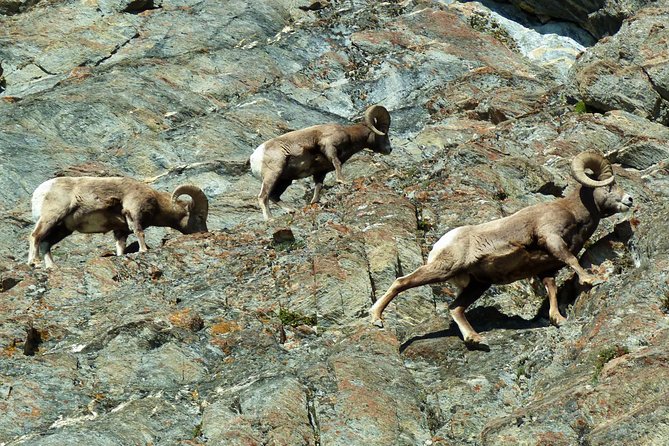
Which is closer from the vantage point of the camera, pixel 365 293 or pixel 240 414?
pixel 240 414

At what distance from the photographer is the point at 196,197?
21656 mm

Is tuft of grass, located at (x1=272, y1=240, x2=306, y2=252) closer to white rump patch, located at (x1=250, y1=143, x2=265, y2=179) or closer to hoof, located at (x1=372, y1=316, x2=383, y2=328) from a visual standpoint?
hoof, located at (x1=372, y1=316, x2=383, y2=328)

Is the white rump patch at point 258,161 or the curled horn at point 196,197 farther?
the white rump patch at point 258,161

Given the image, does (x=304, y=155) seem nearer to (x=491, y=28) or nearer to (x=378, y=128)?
(x=378, y=128)

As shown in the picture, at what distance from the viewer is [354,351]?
1523 centimetres

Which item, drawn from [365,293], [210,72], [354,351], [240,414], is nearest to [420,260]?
[365,293]

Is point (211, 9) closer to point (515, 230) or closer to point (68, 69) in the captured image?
→ point (68, 69)

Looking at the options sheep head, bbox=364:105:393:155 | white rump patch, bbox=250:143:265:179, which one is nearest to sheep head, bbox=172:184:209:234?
white rump patch, bbox=250:143:265:179

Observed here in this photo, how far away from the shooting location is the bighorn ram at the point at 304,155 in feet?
72.8

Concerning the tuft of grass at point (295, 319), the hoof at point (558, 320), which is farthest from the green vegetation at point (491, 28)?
the hoof at point (558, 320)

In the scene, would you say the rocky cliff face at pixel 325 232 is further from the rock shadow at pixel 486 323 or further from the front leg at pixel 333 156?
the front leg at pixel 333 156

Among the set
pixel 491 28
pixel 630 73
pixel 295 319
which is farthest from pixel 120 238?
pixel 491 28

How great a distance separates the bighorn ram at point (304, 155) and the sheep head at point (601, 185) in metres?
6.51

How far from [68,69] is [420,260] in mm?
15562
